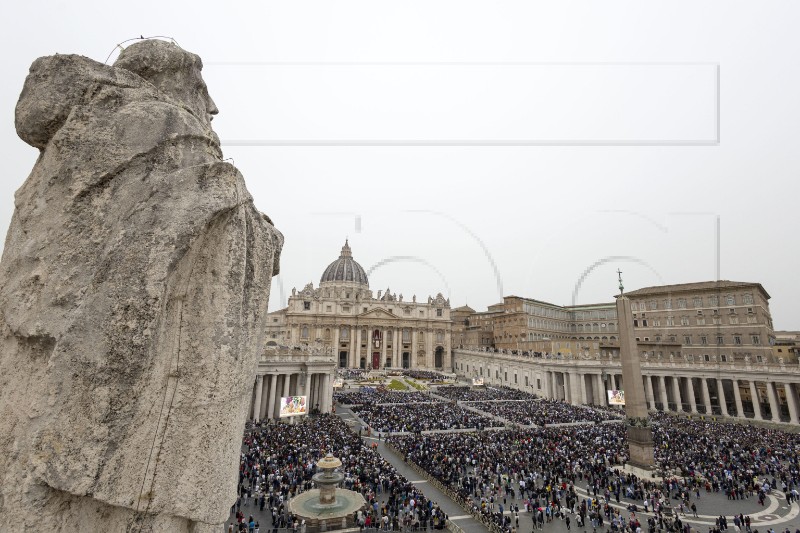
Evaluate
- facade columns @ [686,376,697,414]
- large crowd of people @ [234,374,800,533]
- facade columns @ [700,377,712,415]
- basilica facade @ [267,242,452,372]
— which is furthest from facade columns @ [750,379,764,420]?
basilica facade @ [267,242,452,372]

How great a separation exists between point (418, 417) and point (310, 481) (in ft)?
56.9

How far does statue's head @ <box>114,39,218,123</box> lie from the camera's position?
4.47 m

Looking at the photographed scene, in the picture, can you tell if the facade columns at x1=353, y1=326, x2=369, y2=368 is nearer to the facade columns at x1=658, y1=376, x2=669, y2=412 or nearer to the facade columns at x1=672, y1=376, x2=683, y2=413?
the facade columns at x1=658, y1=376, x2=669, y2=412

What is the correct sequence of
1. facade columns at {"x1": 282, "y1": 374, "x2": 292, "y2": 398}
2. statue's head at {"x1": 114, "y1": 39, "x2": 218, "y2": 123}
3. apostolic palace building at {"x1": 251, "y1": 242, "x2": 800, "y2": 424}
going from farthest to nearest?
apostolic palace building at {"x1": 251, "y1": 242, "x2": 800, "y2": 424} → facade columns at {"x1": 282, "y1": 374, "x2": 292, "y2": 398} → statue's head at {"x1": 114, "y1": 39, "x2": 218, "y2": 123}

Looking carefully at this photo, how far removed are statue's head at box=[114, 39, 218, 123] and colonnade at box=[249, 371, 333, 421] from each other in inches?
Answer: 1244

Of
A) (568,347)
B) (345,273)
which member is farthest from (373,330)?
(568,347)

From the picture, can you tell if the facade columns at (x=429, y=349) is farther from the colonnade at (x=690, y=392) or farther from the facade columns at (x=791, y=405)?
the facade columns at (x=791, y=405)

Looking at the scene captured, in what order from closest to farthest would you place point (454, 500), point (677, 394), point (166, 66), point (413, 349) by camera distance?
point (166, 66), point (454, 500), point (677, 394), point (413, 349)

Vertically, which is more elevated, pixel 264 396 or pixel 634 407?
pixel 634 407

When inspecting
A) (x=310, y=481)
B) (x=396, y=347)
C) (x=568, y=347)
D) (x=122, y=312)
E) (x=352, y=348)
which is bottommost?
(x=310, y=481)

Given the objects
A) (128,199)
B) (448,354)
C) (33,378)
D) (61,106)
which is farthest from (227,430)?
(448,354)

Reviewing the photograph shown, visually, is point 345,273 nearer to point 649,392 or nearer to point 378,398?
point 378,398

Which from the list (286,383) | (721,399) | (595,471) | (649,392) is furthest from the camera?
(649,392)

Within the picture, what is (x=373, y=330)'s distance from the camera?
328 ft
